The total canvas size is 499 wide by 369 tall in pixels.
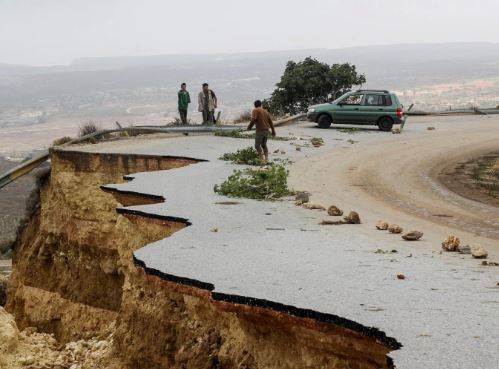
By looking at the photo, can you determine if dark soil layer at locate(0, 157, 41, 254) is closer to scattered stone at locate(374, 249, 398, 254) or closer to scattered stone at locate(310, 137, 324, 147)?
scattered stone at locate(310, 137, 324, 147)

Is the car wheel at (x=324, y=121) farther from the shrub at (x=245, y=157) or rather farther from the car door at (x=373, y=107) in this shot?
the shrub at (x=245, y=157)

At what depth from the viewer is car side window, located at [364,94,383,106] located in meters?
28.7

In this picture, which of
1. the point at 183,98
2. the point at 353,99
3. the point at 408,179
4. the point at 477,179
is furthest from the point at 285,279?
the point at 353,99

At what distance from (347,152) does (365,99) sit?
700 cm

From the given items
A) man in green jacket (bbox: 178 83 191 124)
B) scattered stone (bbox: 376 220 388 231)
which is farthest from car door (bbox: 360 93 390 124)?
scattered stone (bbox: 376 220 388 231)

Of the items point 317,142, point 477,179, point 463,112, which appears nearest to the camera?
point 477,179

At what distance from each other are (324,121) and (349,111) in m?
1.07

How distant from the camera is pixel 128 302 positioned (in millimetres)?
11484

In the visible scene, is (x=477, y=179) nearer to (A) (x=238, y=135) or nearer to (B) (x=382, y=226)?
(B) (x=382, y=226)

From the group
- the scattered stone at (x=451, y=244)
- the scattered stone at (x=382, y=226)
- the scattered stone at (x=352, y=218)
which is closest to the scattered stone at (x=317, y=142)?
the scattered stone at (x=352, y=218)

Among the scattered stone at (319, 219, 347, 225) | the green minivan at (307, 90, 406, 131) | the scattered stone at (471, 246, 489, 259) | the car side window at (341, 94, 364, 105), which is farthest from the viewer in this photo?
the car side window at (341, 94, 364, 105)

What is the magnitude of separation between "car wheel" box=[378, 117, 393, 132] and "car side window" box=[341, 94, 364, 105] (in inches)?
47.9

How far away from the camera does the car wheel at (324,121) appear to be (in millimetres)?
29109

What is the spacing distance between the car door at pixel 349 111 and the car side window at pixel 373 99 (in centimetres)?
25
